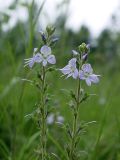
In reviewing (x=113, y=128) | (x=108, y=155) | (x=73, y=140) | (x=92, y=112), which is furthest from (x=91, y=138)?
(x=73, y=140)

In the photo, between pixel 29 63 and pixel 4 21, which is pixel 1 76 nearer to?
pixel 4 21

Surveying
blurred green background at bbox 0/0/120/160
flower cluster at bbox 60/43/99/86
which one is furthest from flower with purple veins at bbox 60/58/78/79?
blurred green background at bbox 0/0/120/160

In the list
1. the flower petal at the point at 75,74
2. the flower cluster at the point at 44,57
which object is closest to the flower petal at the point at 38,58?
the flower cluster at the point at 44,57

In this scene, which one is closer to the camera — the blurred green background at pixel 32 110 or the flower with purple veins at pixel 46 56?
the flower with purple veins at pixel 46 56

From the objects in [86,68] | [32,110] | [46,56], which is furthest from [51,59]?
[32,110]

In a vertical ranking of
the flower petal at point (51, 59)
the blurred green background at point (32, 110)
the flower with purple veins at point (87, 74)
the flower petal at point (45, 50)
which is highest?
the flower petal at point (45, 50)

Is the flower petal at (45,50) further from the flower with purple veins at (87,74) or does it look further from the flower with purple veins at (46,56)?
the flower with purple veins at (87,74)

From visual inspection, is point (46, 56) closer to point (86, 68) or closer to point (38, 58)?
point (38, 58)

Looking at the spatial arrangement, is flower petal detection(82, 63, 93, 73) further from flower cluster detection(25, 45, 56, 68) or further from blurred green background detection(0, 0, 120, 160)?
blurred green background detection(0, 0, 120, 160)
